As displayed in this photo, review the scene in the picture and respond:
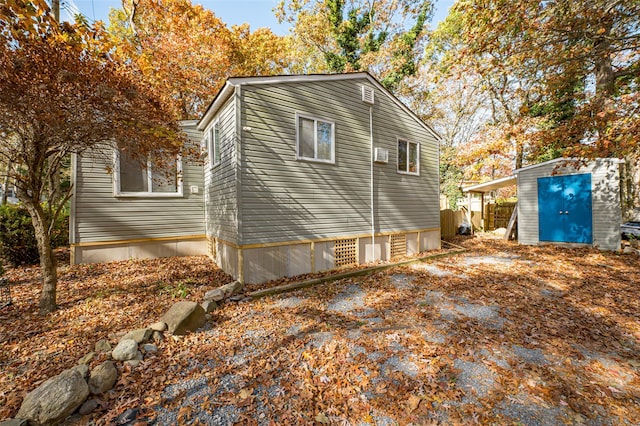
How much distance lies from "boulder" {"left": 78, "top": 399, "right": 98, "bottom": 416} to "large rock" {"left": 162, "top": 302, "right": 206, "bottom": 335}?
1.23m

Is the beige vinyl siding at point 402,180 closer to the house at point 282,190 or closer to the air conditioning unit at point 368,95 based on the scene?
the house at point 282,190

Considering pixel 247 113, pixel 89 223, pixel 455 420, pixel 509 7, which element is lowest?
pixel 455 420

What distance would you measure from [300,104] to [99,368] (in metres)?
6.02

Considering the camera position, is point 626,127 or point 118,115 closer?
point 118,115

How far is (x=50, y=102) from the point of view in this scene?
138 inches

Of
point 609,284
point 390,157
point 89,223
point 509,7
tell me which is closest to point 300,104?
point 390,157

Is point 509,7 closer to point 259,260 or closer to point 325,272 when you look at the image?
point 325,272

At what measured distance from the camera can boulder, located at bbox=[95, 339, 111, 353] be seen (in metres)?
3.22

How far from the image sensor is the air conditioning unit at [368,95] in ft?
25.4

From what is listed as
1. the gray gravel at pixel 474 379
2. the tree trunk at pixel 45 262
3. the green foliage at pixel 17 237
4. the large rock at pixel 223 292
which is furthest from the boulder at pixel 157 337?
the green foliage at pixel 17 237

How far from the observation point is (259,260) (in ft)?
19.2

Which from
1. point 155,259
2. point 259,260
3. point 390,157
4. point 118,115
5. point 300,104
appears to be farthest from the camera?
point 390,157

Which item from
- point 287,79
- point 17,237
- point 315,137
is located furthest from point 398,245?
point 17,237

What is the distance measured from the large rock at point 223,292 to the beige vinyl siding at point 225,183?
1.01 meters
